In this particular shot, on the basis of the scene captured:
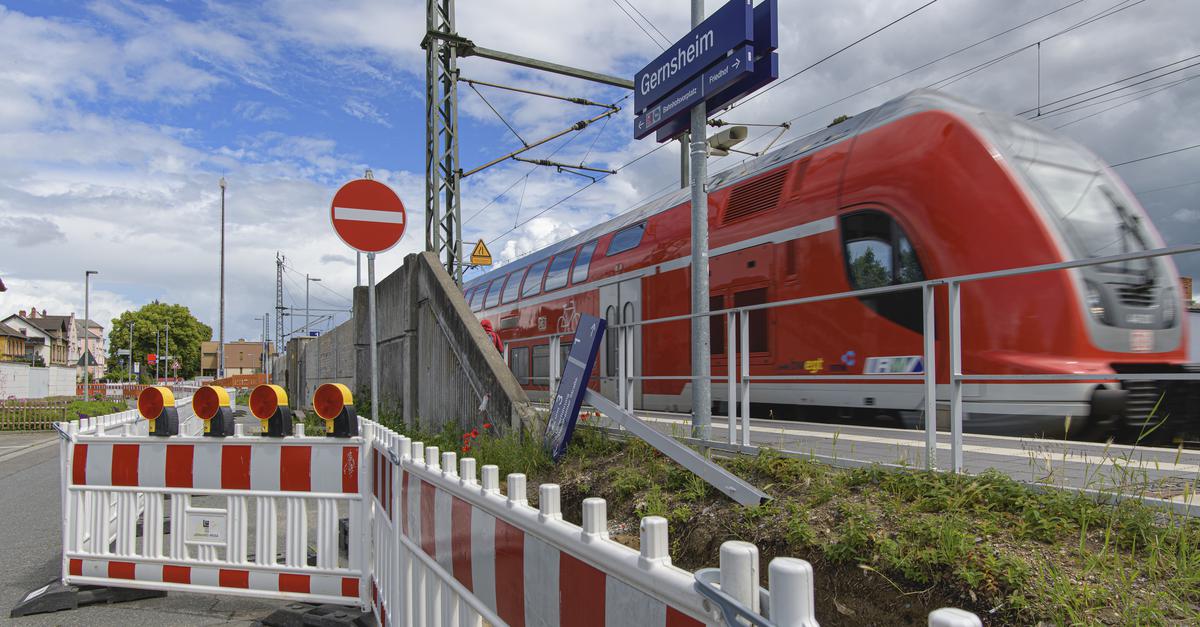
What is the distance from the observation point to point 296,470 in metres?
4.43

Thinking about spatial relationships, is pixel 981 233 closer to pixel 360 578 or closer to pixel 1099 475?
pixel 1099 475

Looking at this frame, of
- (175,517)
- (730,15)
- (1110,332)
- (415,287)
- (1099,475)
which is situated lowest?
(175,517)

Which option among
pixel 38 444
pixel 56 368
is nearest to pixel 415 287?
pixel 38 444

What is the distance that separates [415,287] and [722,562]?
10090 mm

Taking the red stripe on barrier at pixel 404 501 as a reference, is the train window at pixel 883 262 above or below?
above

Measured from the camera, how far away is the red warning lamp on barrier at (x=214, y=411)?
4586 mm

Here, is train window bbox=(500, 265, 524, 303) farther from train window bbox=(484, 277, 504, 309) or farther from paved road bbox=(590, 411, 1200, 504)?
paved road bbox=(590, 411, 1200, 504)

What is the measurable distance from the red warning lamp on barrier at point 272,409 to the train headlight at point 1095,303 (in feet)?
20.0

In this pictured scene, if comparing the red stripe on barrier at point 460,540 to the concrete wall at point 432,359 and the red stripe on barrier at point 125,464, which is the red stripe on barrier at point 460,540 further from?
the concrete wall at point 432,359

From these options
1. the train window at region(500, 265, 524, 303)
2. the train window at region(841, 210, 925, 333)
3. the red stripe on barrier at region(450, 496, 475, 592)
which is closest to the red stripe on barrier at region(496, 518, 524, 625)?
the red stripe on barrier at region(450, 496, 475, 592)

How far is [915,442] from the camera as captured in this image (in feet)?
17.9

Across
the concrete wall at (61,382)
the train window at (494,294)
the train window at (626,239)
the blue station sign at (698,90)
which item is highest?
the blue station sign at (698,90)

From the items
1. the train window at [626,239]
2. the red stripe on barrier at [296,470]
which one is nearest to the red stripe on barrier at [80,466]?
the red stripe on barrier at [296,470]

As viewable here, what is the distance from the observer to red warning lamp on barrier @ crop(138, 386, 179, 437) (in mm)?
4664
